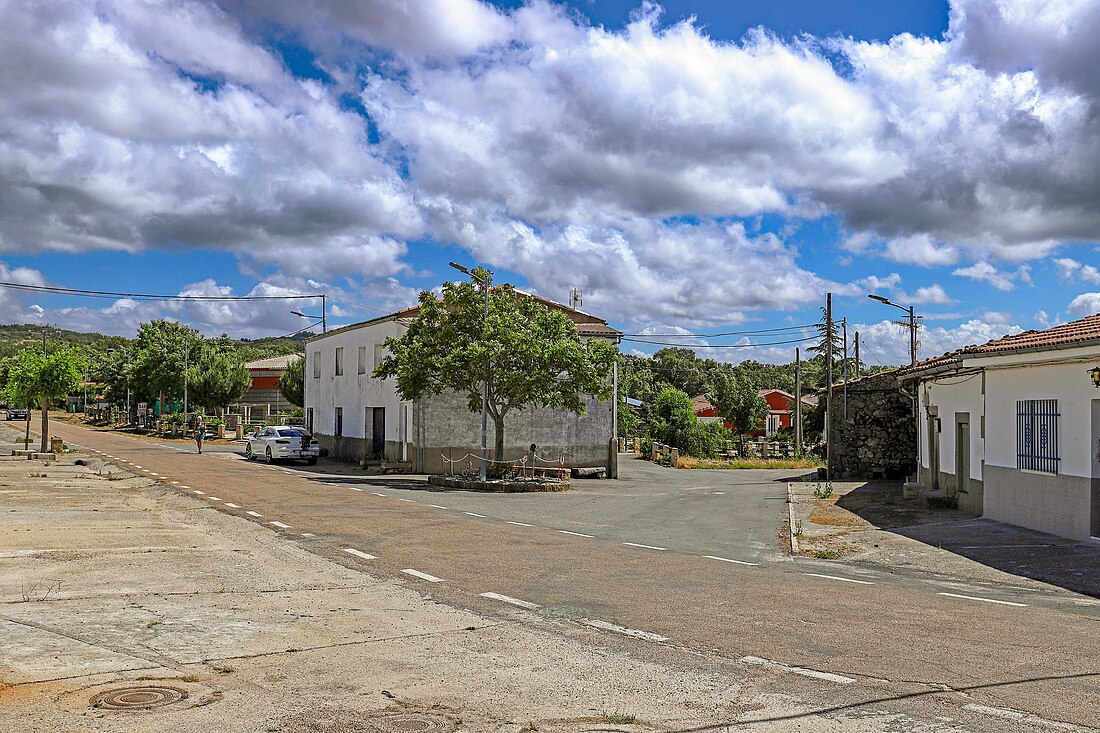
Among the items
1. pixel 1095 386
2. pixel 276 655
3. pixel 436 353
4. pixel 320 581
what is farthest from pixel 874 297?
pixel 276 655

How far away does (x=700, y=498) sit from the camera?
1066 inches

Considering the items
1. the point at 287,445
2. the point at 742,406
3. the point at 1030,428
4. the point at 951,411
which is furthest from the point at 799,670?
the point at 742,406

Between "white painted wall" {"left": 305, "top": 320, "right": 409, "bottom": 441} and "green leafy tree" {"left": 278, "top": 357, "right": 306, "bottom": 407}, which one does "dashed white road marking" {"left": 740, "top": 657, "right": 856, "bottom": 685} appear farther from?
"green leafy tree" {"left": 278, "top": 357, "right": 306, "bottom": 407}

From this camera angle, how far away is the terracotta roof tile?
51.5 feet

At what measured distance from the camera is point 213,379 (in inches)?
2813

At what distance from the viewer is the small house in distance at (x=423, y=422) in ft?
118

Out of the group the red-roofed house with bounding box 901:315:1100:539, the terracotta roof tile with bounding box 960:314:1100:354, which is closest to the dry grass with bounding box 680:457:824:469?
the red-roofed house with bounding box 901:315:1100:539

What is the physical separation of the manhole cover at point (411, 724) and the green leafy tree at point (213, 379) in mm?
68894

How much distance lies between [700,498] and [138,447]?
3441cm

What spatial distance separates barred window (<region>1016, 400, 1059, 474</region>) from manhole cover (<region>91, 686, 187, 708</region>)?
49.4 feet

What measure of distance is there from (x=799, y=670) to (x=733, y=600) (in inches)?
122

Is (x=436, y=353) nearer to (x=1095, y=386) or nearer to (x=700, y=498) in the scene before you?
(x=700, y=498)

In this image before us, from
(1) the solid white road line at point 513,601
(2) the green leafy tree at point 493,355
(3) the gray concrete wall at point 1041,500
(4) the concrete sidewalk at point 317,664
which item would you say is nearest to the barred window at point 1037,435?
(3) the gray concrete wall at point 1041,500

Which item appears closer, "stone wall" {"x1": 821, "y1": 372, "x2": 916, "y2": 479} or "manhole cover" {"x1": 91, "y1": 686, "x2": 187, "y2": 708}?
"manhole cover" {"x1": 91, "y1": 686, "x2": 187, "y2": 708}
